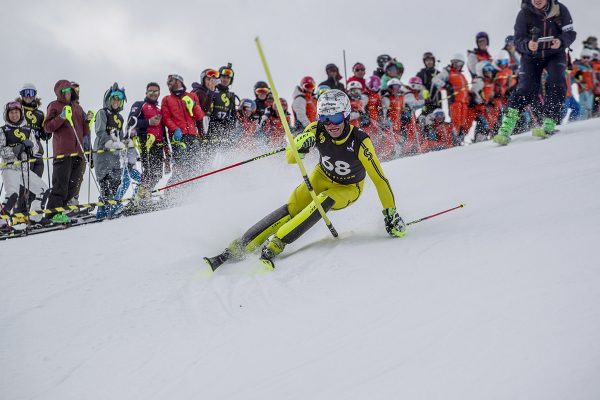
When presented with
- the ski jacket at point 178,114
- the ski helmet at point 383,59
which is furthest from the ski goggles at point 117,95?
the ski helmet at point 383,59

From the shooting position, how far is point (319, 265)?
496 cm

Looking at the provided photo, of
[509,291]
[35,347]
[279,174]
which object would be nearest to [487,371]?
[509,291]

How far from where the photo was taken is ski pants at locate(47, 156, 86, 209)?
8.91 meters

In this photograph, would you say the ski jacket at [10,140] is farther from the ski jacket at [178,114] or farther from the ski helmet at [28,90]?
the ski jacket at [178,114]

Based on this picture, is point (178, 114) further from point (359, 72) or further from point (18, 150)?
point (359, 72)

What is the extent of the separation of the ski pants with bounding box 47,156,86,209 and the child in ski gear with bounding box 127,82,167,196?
1.12 meters

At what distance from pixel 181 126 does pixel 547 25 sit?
6.17m

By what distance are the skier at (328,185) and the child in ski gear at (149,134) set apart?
478 centimetres

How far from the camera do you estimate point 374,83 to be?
1328 cm

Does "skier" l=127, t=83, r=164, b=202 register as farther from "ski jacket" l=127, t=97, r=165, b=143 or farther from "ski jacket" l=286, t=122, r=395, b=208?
"ski jacket" l=286, t=122, r=395, b=208

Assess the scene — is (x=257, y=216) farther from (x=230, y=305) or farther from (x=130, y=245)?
(x=230, y=305)

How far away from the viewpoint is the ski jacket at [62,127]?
9.02 metres

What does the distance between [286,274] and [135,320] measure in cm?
128

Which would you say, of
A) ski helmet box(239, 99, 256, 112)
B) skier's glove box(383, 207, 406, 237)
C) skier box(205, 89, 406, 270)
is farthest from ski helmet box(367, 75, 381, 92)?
skier's glove box(383, 207, 406, 237)
